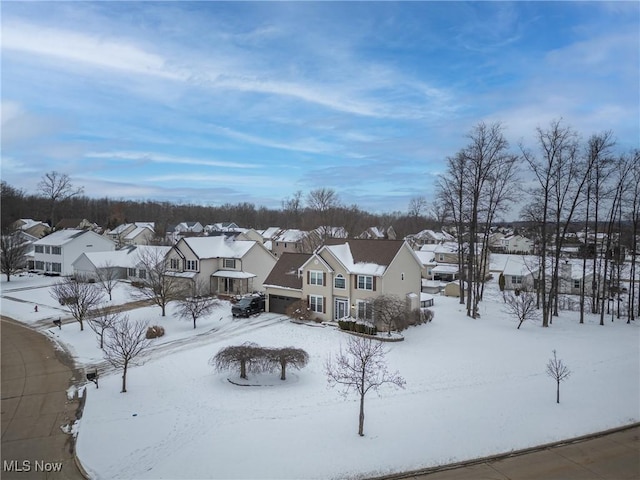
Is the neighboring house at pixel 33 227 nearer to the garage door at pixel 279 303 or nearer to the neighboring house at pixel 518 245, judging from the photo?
the garage door at pixel 279 303

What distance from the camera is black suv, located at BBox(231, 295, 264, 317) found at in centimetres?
3070

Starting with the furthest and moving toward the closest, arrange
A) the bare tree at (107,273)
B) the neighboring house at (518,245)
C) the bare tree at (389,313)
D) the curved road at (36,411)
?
the neighboring house at (518,245) < the bare tree at (107,273) < the bare tree at (389,313) < the curved road at (36,411)

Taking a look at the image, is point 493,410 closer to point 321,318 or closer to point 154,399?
point 154,399

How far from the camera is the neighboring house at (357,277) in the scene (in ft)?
94.3

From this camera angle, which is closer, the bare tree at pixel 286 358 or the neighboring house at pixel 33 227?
the bare tree at pixel 286 358

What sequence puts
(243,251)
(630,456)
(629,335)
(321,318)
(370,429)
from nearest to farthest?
(630,456) → (370,429) → (629,335) → (321,318) → (243,251)

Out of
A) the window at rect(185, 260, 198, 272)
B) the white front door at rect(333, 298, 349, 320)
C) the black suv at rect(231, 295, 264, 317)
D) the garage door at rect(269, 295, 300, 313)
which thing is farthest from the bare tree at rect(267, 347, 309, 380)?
the window at rect(185, 260, 198, 272)

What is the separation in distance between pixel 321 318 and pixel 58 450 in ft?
63.5

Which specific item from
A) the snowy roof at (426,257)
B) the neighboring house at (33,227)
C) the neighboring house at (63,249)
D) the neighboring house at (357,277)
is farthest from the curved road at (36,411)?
the neighboring house at (33,227)

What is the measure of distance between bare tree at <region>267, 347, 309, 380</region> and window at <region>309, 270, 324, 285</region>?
12.2 metres

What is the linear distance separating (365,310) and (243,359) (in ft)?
40.2

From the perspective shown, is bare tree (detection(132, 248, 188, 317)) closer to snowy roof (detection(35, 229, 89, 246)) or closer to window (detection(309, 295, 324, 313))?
window (detection(309, 295, 324, 313))

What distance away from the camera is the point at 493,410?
15.3 m

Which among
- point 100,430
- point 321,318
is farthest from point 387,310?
point 100,430
